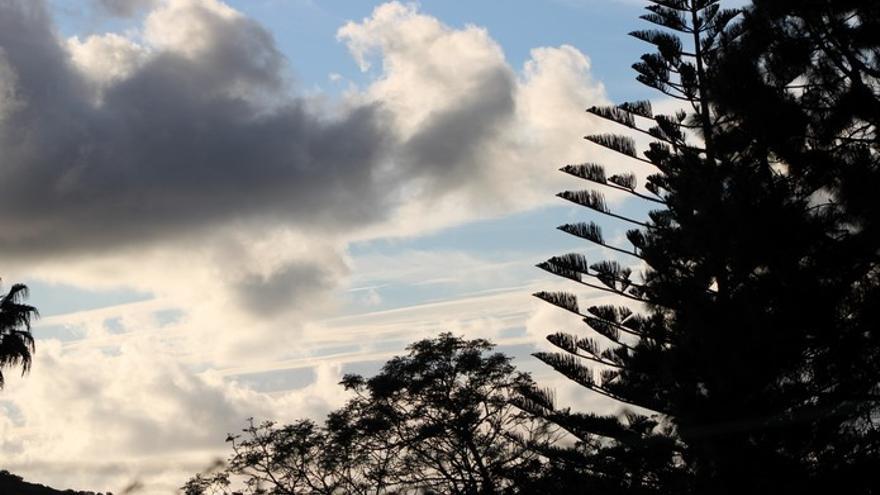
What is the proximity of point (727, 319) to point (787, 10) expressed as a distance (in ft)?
15.1

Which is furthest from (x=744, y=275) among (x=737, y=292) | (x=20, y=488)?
(x=20, y=488)

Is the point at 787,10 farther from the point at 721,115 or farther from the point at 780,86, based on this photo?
the point at 721,115

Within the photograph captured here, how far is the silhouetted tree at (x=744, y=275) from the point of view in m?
14.2

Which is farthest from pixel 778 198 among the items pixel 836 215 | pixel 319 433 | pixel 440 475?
pixel 319 433

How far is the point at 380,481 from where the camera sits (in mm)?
20312

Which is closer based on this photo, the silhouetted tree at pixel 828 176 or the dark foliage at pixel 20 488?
the silhouetted tree at pixel 828 176

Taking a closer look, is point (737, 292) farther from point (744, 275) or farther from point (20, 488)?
point (20, 488)

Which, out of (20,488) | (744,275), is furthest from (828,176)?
(20,488)

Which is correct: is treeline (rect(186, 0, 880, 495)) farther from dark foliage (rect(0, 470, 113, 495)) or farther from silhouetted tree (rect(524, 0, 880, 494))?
dark foliage (rect(0, 470, 113, 495))

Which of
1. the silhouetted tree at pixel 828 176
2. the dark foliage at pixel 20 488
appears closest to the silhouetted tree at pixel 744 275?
the silhouetted tree at pixel 828 176

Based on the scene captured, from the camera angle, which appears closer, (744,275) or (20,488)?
(744,275)

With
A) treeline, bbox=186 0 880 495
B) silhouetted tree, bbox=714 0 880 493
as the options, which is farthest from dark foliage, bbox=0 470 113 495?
silhouetted tree, bbox=714 0 880 493

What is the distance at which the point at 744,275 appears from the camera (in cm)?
1602

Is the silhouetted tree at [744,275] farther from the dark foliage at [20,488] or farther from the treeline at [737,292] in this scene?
the dark foliage at [20,488]
